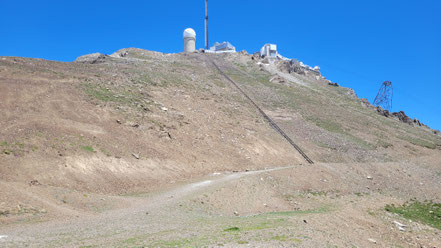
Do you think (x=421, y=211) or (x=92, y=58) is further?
(x=92, y=58)

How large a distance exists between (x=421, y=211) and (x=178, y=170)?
552 inches

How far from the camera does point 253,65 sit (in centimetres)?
6506

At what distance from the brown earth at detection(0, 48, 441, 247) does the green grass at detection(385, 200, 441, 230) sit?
776 mm

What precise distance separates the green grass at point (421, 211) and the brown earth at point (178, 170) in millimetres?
Answer: 776

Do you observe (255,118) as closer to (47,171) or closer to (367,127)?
(367,127)

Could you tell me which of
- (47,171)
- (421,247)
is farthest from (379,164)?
(47,171)

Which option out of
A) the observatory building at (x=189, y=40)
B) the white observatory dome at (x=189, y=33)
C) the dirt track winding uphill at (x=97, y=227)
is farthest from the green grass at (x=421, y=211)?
the white observatory dome at (x=189, y=33)

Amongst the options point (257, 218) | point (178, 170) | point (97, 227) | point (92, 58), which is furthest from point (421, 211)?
point (92, 58)

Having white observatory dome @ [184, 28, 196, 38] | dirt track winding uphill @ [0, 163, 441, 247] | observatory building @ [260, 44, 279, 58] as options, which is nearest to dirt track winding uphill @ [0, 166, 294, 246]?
dirt track winding uphill @ [0, 163, 441, 247]

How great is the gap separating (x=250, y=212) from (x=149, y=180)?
6405 millimetres

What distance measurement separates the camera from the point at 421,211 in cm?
1653

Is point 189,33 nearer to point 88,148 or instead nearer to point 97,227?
point 88,148

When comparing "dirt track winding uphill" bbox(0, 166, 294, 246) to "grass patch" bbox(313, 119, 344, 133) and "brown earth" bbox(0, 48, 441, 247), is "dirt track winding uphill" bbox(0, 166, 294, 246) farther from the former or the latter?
"grass patch" bbox(313, 119, 344, 133)

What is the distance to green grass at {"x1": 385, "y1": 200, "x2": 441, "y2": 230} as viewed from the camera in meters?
→ 14.7
